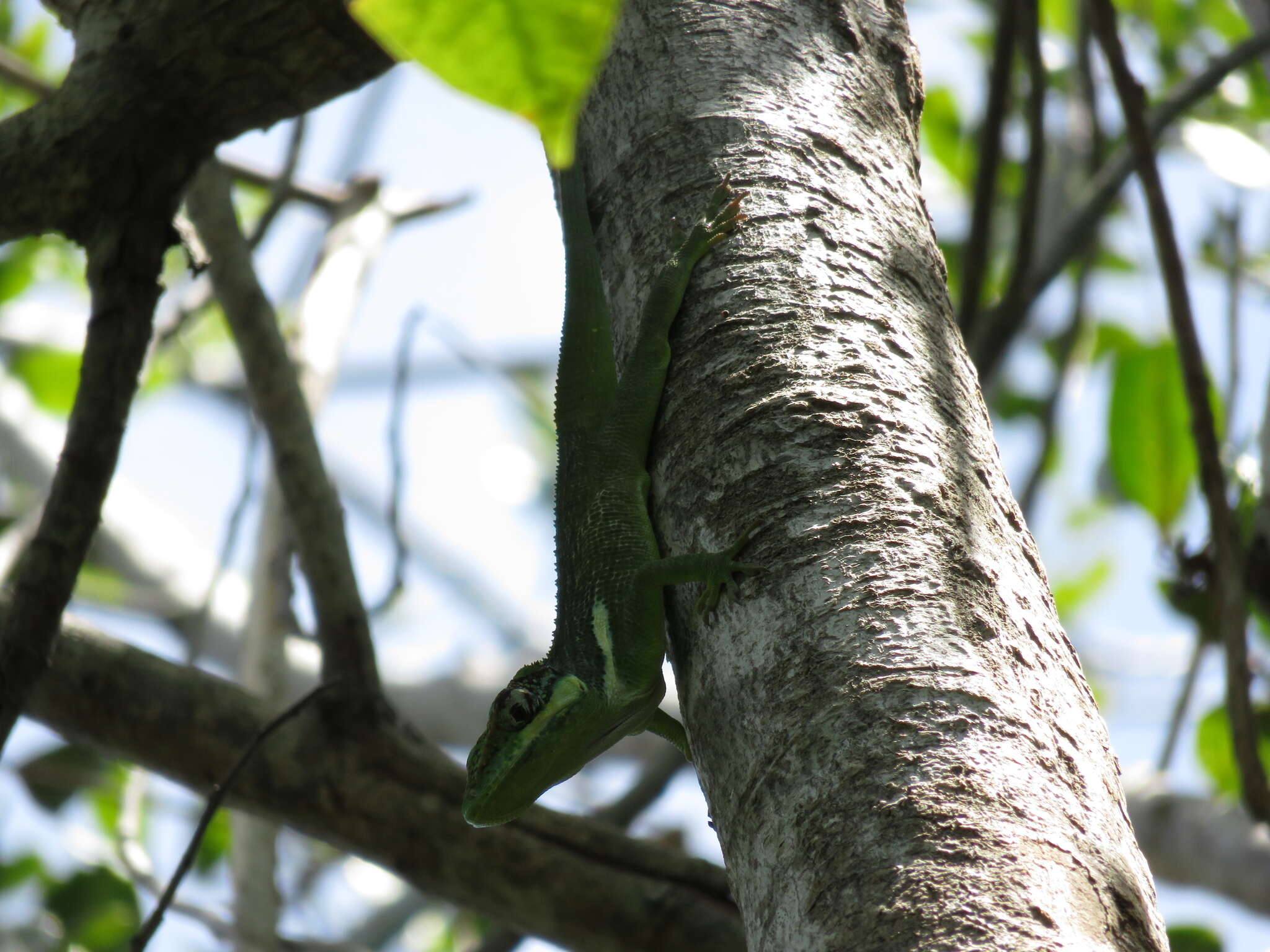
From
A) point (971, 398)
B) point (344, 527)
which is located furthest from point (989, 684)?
point (344, 527)

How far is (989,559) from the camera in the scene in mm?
1683

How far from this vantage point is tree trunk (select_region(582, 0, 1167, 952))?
135cm

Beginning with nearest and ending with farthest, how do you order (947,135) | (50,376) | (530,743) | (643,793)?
1. (530,743)
2. (643,793)
3. (947,135)
4. (50,376)

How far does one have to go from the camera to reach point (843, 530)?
1.64 metres

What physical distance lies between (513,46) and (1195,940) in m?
4.00

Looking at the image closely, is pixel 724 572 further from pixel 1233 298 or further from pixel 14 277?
pixel 14 277

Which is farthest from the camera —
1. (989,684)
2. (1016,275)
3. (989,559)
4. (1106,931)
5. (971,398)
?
(1016,275)

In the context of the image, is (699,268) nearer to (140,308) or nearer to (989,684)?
(989,684)

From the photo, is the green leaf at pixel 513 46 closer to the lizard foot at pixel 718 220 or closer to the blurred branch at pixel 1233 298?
the lizard foot at pixel 718 220

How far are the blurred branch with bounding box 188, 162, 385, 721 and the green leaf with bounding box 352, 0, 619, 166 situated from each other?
2.40 m

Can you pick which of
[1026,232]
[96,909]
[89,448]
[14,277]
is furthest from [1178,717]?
[14,277]

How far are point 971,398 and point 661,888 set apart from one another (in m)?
1.50

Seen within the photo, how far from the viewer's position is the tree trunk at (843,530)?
1350mm

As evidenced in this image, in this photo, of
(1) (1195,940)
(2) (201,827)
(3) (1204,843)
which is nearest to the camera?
(2) (201,827)
